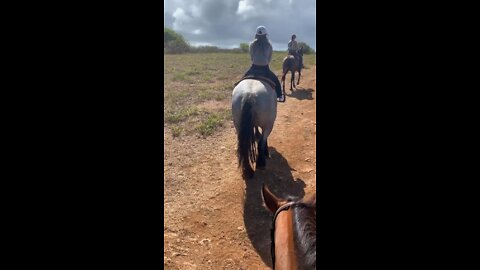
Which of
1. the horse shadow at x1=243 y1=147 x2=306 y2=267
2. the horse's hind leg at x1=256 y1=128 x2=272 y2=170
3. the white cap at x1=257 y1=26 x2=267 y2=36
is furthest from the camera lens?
the white cap at x1=257 y1=26 x2=267 y2=36

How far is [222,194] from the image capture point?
5445 millimetres

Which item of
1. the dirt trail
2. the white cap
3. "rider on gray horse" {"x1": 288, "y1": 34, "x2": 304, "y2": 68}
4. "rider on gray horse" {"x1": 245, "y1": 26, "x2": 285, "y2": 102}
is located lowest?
the dirt trail

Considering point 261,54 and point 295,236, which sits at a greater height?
point 261,54

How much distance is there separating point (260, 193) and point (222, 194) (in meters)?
0.66

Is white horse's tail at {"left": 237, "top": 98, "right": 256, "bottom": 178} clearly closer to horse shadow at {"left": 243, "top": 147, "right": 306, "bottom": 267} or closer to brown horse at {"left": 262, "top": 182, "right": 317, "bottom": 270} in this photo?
horse shadow at {"left": 243, "top": 147, "right": 306, "bottom": 267}

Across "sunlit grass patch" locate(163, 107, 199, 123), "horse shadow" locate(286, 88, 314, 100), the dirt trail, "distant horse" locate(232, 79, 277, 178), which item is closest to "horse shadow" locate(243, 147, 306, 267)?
the dirt trail

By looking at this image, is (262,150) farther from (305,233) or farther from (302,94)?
(302,94)

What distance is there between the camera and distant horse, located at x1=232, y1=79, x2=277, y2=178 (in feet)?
17.6

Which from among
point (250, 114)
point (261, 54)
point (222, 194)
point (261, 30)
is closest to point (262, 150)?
point (250, 114)

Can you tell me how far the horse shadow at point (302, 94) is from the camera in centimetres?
1334
